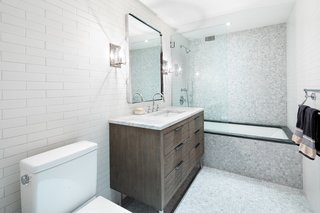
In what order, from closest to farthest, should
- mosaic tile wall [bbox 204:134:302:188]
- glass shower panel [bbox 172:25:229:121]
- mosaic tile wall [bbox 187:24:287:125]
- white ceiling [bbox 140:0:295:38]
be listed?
1. mosaic tile wall [bbox 204:134:302:188]
2. white ceiling [bbox 140:0:295:38]
3. mosaic tile wall [bbox 187:24:287:125]
4. glass shower panel [bbox 172:25:229:121]

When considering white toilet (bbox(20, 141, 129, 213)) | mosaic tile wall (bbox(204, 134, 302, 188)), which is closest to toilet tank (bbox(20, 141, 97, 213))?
white toilet (bbox(20, 141, 129, 213))

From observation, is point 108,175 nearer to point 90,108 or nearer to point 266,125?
point 90,108

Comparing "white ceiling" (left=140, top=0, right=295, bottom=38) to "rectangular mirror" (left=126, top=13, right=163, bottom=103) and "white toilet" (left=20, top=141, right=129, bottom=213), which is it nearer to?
"rectangular mirror" (left=126, top=13, right=163, bottom=103)

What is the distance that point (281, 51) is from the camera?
3025mm

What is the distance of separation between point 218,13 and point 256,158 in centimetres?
227

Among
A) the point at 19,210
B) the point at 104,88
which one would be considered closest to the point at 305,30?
the point at 104,88

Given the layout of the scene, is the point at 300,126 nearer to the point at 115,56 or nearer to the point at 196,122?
the point at 196,122

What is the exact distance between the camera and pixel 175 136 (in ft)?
5.57

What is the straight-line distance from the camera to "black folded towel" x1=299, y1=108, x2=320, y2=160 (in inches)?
50.8

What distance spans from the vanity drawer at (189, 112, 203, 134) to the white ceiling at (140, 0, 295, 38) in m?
1.57

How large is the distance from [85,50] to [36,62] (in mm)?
445

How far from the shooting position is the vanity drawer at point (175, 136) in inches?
60.5

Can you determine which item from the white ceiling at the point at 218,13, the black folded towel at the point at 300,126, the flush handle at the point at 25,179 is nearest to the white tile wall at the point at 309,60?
the black folded towel at the point at 300,126

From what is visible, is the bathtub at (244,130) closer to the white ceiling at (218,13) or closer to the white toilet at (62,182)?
the white ceiling at (218,13)
